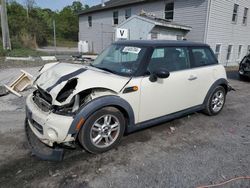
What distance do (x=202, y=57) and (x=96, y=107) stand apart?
8.61ft

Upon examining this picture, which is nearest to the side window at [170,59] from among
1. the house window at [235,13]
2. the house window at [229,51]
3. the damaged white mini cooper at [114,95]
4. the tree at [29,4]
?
the damaged white mini cooper at [114,95]

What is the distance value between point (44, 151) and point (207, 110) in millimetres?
3400

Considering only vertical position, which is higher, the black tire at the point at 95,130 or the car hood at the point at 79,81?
the car hood at the point at 79,81

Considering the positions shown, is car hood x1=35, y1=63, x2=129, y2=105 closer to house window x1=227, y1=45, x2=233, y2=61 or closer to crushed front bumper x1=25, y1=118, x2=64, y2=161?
crushed front bumper x1=25, y1=118, x2=64, y2=161

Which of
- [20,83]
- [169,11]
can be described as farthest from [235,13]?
[20,83]

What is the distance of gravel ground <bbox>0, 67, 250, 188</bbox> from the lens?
2.37 m

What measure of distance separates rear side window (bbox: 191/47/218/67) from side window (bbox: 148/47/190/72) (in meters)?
0.21

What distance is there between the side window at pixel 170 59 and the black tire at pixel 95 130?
93cm

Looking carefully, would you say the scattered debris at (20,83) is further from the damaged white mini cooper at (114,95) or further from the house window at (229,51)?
the house window at (229,51)

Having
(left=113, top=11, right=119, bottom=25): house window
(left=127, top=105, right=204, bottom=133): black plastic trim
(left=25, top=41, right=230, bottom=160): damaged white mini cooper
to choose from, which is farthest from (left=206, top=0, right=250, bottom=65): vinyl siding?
(left=127, top=105, right=204, bottom=133): black plastic trim

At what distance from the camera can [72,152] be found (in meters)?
2.93

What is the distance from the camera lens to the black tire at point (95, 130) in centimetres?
267

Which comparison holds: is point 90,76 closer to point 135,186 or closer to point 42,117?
point 42,117

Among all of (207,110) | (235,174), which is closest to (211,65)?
(207,110)
